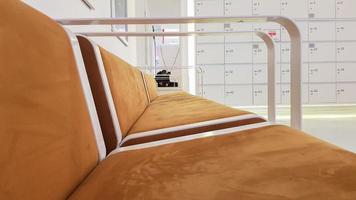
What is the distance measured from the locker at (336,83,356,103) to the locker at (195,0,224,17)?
2.19m

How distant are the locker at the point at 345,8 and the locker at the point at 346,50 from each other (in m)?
0.43

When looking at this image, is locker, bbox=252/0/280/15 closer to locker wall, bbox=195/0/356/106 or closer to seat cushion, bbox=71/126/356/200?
locker wall, bbox=195/0/356/106

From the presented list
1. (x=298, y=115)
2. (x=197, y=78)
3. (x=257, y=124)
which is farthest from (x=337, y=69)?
(x=257, y=124)

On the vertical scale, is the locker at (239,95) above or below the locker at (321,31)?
below

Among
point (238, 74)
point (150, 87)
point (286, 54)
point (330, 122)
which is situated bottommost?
point (330, 122)

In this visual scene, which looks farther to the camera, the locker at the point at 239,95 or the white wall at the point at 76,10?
the locker at the point at 239,95

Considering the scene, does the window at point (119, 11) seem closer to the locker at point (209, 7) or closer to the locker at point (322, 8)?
the locker at point (209, 7)

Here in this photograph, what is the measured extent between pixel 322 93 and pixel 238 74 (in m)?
1.35

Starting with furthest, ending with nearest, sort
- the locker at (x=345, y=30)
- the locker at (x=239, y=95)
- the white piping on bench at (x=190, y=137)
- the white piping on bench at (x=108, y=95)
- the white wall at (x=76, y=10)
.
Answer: the locker at (x=239, y=95) < the locker at (x=345, y=30) < the white wall at (x=76, y=10) < the white piping on bench at (x=108, y=95) < the white piping on bench at (x=190, y=137)

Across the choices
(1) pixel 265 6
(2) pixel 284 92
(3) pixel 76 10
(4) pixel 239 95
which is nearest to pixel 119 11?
(3) pixel 76 10

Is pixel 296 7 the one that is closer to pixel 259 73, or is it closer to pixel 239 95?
pixel 259 73

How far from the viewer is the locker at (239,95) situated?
4.83 meters

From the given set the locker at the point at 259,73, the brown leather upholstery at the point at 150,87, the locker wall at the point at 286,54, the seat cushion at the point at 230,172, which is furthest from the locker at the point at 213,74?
the seat cushion at the point at 230,172

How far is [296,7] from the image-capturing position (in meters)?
4.80
